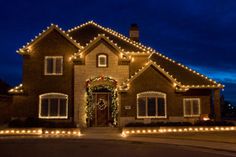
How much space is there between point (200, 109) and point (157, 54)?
6744mm

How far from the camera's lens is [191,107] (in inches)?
1158

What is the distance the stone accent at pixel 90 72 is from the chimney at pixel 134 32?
682 centimetres

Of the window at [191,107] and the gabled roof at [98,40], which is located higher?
the gabled roof at [98,40]

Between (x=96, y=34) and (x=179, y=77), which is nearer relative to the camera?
(x=179, y=77)

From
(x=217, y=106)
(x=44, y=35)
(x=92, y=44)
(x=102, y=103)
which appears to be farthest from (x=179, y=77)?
(x=44, y=35)

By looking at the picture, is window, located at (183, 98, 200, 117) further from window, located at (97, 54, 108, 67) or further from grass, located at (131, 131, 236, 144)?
window, located at (97, 54, 108, 67)

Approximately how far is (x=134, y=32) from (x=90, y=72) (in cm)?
869

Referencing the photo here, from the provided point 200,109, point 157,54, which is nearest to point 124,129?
point 200,109

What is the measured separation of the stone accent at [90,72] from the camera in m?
27.6

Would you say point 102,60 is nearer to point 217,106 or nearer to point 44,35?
point 44,35

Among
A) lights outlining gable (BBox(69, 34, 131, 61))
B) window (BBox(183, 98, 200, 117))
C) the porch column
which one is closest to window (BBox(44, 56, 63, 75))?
lights outlining gable (BBox(69, 34, 131, 61))

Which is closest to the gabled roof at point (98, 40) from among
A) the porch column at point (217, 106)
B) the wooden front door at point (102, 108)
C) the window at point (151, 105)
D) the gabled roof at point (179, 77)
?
the gabled roof at point (179, 77)

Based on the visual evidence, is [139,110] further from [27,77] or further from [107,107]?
[27,77]

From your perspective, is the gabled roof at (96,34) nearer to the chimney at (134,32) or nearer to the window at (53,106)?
the chimney at (134,32)
